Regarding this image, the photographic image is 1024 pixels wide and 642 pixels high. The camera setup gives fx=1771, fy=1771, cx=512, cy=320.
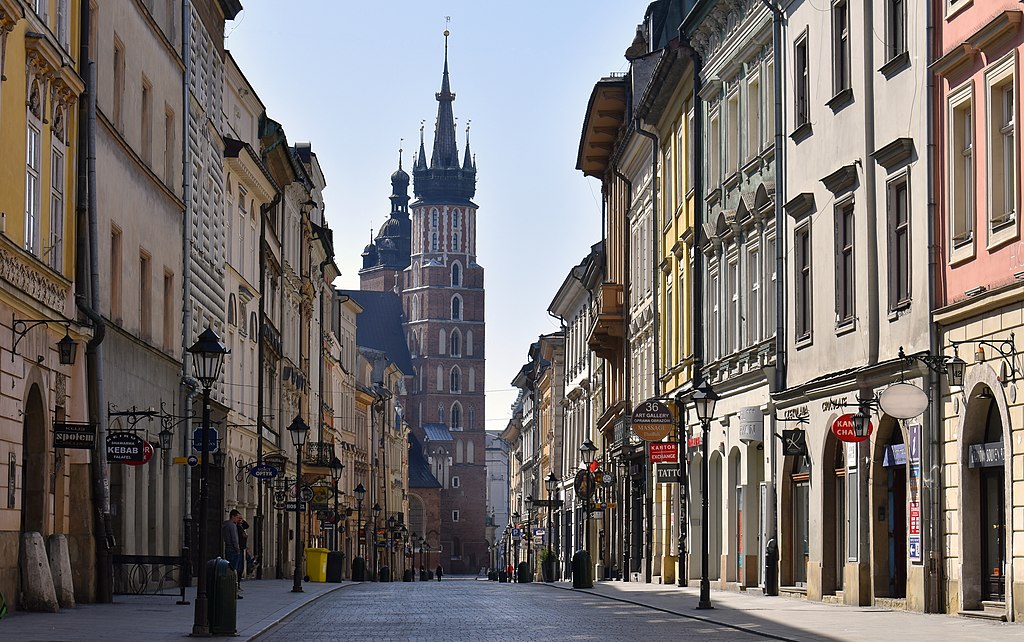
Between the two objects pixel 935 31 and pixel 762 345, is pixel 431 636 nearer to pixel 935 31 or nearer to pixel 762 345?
pixel 935 31

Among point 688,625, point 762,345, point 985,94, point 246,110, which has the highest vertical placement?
point 246,110

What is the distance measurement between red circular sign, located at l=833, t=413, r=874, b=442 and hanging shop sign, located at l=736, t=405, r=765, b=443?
7.16 m

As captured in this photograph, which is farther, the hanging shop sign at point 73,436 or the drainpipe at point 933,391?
the hanging shop sign at point 73,436

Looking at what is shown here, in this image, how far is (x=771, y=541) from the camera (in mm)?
32812

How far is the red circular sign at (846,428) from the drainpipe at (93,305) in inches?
440

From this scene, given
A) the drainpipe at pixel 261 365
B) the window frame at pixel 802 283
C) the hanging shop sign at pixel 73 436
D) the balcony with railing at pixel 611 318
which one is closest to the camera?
the hanging shop sign at pixel 73 436

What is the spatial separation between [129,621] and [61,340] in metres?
4.52

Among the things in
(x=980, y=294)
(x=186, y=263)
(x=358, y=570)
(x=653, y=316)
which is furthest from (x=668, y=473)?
(x=358, y=570)

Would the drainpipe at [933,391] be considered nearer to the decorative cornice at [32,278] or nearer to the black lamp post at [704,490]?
the black lamp post at [704,490]

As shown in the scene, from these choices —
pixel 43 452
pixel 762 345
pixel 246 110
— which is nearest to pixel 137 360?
pixel 43 452

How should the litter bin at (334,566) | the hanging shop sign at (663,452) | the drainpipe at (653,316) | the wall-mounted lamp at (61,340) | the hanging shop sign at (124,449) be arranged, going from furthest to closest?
the litter bin at (334,566) → the drainpipe at (653,316) → the hanging shop sign at (663,452) → the hanging shop sign at (124,449) → the wall-mounted lamp at (61,340)

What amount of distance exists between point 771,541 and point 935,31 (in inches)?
456

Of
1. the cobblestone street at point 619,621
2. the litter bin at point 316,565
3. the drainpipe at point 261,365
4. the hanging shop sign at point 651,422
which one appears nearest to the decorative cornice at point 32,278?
the cobblestone street at point 619,621

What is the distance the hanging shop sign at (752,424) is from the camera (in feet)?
112
